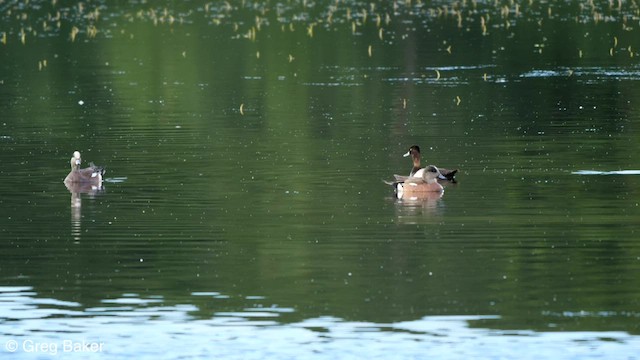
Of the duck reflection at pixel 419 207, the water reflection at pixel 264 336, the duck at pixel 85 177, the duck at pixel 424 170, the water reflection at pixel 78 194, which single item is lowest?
the water reflection at pixel 264 336

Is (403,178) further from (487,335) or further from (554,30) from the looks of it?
(554,30)

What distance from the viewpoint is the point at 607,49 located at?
205ft

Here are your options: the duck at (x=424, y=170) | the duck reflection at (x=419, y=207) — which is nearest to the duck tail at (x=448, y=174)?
the duck at (x=424, y=170)

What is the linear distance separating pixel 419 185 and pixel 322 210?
2.57m

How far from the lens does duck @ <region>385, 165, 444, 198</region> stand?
1121 inches

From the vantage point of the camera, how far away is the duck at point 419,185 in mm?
28469

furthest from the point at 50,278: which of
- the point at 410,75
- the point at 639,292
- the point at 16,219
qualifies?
the point at 410,75

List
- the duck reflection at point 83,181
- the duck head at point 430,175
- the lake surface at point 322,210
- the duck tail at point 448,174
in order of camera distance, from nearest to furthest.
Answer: the lake surface at point 322,210
the duck head at point 430,175
the duck reflection at point 83,181
the duck tail at point 448,174

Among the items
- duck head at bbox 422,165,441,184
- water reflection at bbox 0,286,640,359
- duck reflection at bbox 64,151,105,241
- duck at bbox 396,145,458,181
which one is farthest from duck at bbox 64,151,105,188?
water reflection at bbox 0,286,640,359

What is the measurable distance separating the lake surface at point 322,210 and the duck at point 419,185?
0.29 m

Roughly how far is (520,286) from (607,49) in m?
43.4

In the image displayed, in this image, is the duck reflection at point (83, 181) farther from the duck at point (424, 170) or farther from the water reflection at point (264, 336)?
the water reflection at point (264, 336)

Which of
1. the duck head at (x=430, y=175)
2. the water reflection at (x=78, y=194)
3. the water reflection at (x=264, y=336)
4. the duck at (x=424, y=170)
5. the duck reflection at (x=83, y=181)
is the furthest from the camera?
the duck reflection at (x=83, y=181)

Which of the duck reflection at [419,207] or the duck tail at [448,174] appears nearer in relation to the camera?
the duck reflection at [419,207]
